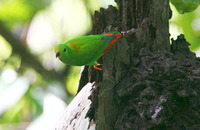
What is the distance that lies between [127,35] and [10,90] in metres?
2.25

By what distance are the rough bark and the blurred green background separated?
1710 millimetres

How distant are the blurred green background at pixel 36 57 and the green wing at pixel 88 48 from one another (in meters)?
1.81

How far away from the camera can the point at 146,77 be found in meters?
1.09

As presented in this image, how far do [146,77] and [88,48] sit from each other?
11.4 inches

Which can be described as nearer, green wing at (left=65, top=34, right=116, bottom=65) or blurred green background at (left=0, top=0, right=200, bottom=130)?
green wing at (left=65, top=34, right=116, bottom=65)

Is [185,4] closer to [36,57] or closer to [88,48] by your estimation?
[88,48]

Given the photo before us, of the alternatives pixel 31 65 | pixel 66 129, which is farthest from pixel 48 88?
pixel 66 129

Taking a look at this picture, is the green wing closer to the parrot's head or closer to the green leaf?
the parrot's head

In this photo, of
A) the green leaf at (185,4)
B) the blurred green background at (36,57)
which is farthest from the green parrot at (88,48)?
the blurred green background at (36,57)

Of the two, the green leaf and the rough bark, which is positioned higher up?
the green leaf

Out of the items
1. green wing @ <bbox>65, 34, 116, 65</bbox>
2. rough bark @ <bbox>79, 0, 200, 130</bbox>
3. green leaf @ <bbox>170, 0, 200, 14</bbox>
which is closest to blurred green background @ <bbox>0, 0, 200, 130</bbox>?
green leaf @ <bbox>170, 0, 200, 14</bbox>

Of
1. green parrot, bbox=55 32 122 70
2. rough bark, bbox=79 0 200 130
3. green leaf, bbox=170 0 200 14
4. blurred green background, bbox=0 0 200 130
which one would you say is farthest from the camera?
blurred green background, bbox=0 0 200 130

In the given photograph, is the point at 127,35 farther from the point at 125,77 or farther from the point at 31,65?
the point at 31,65

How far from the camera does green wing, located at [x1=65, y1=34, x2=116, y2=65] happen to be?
3.78 ft
